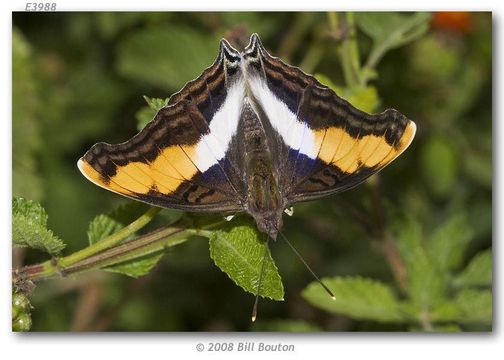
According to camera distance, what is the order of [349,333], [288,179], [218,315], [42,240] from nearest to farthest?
[42,240] < [288,179] < [349,333] < [218,315]

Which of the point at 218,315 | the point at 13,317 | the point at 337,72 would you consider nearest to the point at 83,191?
the point at 218,315

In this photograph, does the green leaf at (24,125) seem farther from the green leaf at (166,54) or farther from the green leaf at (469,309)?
the green leaf at (469,309)

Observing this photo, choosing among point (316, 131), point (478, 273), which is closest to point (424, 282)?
point (478, 273)

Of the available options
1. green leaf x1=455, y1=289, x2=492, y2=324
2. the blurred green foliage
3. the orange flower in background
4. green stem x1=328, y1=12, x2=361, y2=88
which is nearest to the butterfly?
green stem x1=328, y1=12, x2=361, y2=88

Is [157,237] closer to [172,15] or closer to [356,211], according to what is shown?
[356,211]

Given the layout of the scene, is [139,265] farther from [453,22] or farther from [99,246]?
[453,22]

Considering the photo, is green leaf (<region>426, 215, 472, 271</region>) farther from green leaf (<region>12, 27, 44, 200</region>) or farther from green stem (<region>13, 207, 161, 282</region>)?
green leaf (<region>12, 27, 44, 200</region>)

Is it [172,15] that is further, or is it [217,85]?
[172,15]
